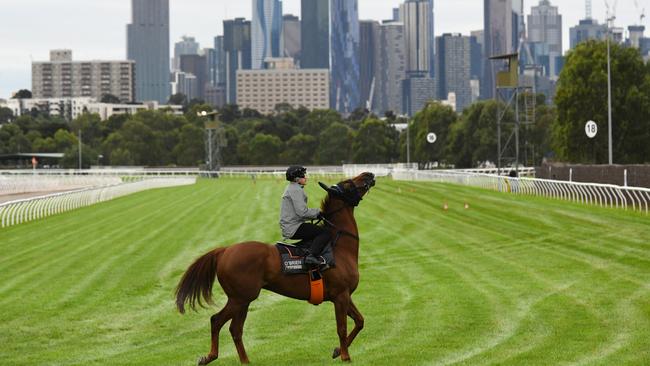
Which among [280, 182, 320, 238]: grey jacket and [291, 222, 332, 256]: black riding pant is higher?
[280, 182, 320, 238]: grey jacket

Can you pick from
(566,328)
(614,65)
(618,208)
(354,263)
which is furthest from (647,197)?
(614,65)

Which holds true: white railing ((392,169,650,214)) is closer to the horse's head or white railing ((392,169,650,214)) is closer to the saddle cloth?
the horse's head

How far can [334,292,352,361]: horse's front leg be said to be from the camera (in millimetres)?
12273

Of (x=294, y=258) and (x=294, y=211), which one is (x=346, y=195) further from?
(x=294, y=258)

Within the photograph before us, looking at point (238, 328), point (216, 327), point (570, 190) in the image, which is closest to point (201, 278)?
point (216, 327)

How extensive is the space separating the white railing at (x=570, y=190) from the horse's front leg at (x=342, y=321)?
2304cm

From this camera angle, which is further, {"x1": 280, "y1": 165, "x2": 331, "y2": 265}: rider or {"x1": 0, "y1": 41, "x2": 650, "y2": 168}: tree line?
{"x1": 0, "y1": 41, "x2": 650, "y2": 168}: tree line

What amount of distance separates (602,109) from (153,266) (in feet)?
200

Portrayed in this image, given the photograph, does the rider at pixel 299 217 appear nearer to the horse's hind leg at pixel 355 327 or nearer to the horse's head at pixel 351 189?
the horse's head at pixel 351 189

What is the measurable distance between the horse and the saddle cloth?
6 cm

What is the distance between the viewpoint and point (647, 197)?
35562mm

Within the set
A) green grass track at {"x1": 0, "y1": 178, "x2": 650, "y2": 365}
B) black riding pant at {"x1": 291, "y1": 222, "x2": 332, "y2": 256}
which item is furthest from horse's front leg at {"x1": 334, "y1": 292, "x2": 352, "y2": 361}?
black riding pant at {"x1": 291, "y1": 222, "x2": 332, "y2": 256}

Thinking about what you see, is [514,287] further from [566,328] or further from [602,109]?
[602,109]

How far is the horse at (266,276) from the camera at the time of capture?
39.4 feet
